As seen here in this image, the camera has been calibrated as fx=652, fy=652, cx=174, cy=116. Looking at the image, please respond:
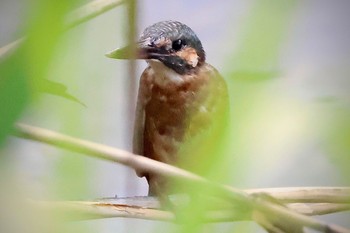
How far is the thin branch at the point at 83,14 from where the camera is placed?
84 cm

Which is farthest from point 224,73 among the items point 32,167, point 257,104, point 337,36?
point 32,167

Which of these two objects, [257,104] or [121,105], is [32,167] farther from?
[257,104]

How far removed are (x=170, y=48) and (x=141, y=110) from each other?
0.30ft

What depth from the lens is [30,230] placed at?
2.82 feet

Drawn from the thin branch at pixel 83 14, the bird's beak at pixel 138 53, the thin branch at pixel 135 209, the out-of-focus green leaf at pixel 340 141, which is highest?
the thin branch at pixel 83 14

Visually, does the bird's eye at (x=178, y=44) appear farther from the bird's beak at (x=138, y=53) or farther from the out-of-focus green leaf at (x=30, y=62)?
the out-of-focus green leaf at (x=30, y=62)

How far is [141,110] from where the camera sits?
34.9 inches

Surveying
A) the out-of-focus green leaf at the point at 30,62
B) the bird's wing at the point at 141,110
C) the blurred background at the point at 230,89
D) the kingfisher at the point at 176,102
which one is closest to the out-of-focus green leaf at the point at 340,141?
the blurred background at the point at 230,89

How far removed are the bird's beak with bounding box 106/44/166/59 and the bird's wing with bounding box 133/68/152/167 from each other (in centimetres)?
2

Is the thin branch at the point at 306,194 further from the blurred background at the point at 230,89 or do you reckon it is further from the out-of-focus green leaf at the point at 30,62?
the out-of-focus green leaf at the point at 30,62

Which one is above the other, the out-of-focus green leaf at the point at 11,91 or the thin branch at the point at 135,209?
the out-of-focus green leaf at the point at 11,91

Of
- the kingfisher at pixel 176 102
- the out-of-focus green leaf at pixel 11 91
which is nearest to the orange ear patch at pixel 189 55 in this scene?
the kingfisher at pixel 176 102

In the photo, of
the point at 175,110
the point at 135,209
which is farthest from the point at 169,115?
the point at 135,209

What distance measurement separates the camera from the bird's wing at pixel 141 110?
0.88 meters
